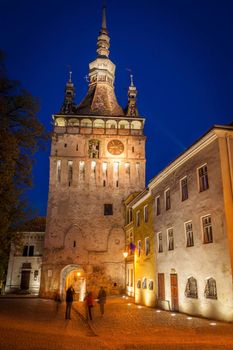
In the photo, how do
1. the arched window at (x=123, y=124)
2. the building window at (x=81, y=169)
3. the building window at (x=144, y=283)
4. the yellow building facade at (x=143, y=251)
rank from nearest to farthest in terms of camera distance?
the yellow building facade at (x=143, y=251), the building window at (x=144, y=283), the building window at (x=81, y=169), the arched window at (x=123, y=124)

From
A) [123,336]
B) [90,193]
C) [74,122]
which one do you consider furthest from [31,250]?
[123,336]

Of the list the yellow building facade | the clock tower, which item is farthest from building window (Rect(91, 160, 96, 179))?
the yellow building facade

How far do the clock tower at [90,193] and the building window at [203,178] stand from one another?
853 inches

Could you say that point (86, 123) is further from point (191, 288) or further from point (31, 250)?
point (191, 288)

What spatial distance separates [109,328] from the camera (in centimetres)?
1304

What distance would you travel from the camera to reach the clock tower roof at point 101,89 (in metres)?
45.0

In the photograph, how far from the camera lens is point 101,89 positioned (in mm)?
48781

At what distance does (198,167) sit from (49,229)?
2473cm

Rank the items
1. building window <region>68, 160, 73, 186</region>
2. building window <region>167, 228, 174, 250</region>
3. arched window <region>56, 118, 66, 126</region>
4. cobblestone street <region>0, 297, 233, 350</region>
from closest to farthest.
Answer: cobblestone street <region>0, 297, 233, 350</region> → building window <region>167, 228, 174, 250</region> → building window <region>68, 160, 73, 186</region> → arched window <region>56, 118, 66, 126</region>

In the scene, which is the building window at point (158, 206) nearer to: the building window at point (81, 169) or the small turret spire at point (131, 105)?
the building window at point (81, 169)

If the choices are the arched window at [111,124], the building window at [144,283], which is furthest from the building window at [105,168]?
the building window at [144,283]

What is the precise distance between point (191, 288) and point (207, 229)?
3854 millimetres

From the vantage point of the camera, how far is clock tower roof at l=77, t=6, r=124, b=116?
44959 millimetres

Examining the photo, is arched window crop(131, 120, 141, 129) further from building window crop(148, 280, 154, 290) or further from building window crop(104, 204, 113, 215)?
building window crop(148, 280, 154, 290)
